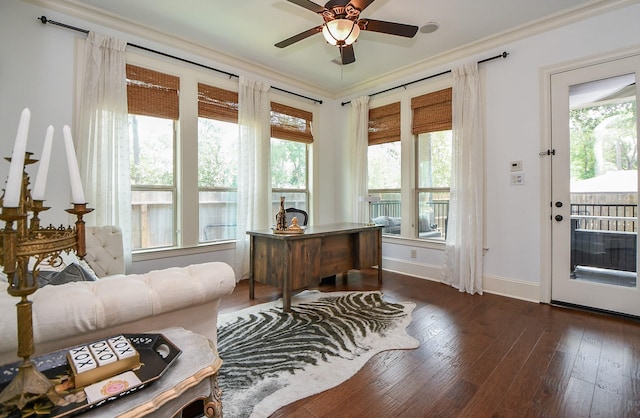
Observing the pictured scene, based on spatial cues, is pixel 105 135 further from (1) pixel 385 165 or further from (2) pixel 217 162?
(1) pixel 385 165

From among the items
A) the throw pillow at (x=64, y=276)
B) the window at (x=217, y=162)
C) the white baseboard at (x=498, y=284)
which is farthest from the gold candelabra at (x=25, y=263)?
the white baseboard at (x=498, y=284)

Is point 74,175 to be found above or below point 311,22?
below

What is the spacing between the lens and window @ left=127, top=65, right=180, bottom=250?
11.0ft

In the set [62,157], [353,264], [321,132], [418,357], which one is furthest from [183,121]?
[418,357]

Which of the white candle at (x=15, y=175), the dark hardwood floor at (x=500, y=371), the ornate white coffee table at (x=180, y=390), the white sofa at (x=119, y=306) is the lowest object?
the dark hardwood floor at (x=500, y=371)

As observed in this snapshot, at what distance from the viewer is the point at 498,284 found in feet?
11.8

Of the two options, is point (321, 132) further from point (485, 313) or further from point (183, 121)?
point (485, 313)

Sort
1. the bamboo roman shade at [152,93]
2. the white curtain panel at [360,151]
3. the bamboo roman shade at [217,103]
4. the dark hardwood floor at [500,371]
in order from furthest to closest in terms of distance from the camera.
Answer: the white curtain panel at [360,151]
the bamboo roman shade at [217,103]
the bamboo roman shade at [152,93]
the dark hardwood floor at [500,371]

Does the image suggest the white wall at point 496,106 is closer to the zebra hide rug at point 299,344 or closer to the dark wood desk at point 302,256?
the dark wood desk at point 302,256

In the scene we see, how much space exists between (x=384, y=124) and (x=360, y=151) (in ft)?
1.85

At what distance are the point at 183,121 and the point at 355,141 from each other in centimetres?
263

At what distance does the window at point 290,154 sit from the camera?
15.3 feet

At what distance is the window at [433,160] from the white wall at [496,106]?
297mm

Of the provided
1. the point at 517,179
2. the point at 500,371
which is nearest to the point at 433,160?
the point at 517,179
